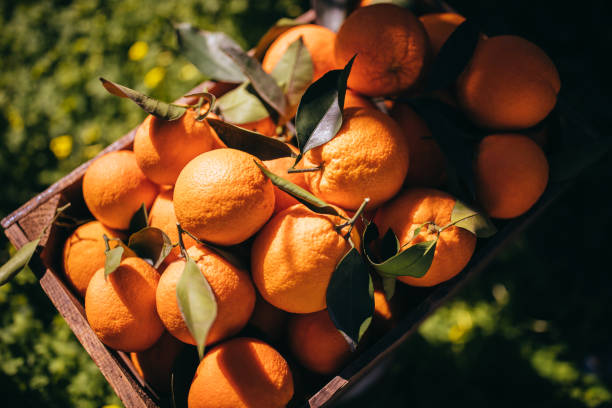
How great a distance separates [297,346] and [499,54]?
76 centimetres

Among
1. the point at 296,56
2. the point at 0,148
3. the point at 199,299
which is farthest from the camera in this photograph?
the point at 0,148

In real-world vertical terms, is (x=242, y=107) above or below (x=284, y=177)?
above

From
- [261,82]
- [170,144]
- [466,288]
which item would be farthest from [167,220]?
[466,288]

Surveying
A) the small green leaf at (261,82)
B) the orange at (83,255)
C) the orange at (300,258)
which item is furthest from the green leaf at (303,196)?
the orange at (83,255)

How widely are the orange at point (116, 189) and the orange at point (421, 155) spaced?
0.62m

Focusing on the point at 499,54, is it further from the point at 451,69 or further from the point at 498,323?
the point at 498,323

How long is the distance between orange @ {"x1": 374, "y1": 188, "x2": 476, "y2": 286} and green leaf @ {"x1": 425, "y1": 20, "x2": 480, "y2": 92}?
0.25 m

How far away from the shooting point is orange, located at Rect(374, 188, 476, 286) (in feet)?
2.47

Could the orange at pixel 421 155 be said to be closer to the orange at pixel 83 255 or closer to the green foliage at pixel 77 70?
the orange at pixel 83 255

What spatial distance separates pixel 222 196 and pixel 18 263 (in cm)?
50

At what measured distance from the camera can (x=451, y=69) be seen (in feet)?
2.78

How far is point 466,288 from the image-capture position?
5.31ft

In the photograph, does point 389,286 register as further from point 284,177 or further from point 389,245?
point 284,177

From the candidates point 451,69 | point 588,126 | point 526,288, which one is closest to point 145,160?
point 451,69
